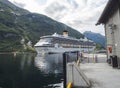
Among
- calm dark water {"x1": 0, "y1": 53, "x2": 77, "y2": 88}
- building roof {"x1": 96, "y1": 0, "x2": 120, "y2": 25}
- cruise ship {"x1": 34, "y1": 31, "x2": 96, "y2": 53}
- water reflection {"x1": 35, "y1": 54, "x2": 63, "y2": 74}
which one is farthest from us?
cruise ship {"x1": 34, "y1": 31, "x2": 96, "y2": 53}

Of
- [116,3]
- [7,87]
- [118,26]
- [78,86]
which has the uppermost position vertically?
[116,3]

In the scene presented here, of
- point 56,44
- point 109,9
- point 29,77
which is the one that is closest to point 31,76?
point 29,77

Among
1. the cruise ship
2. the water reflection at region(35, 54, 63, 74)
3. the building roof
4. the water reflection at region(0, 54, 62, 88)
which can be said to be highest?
the cruise ship

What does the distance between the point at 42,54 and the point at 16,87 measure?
11597 centimetres

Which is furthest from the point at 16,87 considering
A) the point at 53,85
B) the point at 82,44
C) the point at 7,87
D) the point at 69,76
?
the point at 82,44

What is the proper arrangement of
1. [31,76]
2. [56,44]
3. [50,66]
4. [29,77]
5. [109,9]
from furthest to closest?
[56,44], [50,66], [31,76], [29,77], [109,9]

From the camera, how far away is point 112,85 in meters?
12.3

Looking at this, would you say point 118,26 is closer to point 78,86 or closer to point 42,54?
point 78,86

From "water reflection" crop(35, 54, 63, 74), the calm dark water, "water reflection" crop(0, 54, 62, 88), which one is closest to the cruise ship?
"water reflection" crop(35, 54, 63, 74)

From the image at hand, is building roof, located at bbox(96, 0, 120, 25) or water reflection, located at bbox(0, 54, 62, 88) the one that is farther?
water reflection, located at bbox(0, 54, 62, 88)

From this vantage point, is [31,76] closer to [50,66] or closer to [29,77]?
[29,77]

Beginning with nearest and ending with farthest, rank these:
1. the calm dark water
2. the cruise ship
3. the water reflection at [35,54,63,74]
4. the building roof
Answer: the building roof, the calm dark water, the water reflection at [35,54,63,74], the cruise ship

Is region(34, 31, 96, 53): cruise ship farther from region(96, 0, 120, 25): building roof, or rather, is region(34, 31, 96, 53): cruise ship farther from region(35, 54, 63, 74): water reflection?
region(96, 0, 120, 25): building roof

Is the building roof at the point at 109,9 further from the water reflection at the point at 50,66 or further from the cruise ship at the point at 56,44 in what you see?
the cruise ship at the point at 56,44
